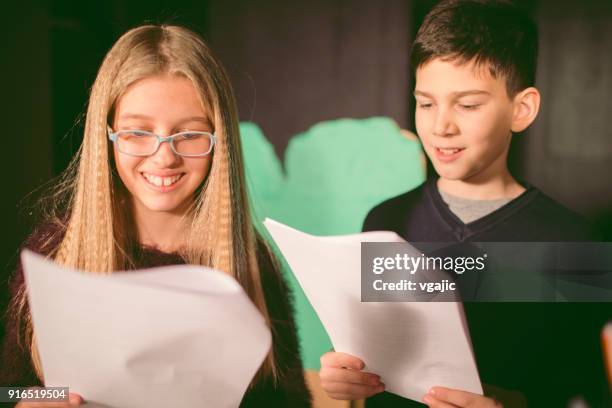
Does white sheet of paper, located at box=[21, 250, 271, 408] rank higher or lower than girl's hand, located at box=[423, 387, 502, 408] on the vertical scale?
higher

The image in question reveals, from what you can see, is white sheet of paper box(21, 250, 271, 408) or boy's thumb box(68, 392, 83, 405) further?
boy's thumb box(68, 392, 83, 405)

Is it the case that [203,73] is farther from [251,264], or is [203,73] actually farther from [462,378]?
[462,378]

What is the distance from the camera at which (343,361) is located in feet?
3.44

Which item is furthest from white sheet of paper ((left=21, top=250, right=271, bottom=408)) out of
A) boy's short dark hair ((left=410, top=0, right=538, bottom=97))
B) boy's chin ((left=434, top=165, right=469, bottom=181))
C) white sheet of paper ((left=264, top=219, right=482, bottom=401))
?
boy's short dark hair ((left=410, top=0, right=538, bottom=97))

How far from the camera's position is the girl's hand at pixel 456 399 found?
1012mm

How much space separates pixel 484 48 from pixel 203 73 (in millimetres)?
547

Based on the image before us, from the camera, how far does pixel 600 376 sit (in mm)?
1103

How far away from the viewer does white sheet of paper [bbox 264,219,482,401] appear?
97 cm

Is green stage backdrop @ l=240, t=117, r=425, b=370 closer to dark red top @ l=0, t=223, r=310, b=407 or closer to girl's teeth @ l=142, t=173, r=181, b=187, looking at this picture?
dark red top @ l=0, t=223, r=310, b=407

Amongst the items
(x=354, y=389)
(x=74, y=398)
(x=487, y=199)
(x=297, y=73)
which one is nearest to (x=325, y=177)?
(x=297, y=73)

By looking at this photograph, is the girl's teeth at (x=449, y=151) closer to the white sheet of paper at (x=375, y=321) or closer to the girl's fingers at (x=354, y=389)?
the white sheet of paper at (x=375, y=321)

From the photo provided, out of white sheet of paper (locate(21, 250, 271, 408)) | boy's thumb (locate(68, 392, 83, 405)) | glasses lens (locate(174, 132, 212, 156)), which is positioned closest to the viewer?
white sheet of paper (locate(21, 250, 271, 408))

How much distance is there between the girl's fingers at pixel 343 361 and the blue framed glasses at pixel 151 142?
48cm

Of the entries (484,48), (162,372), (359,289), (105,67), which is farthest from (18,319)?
(484,48)
